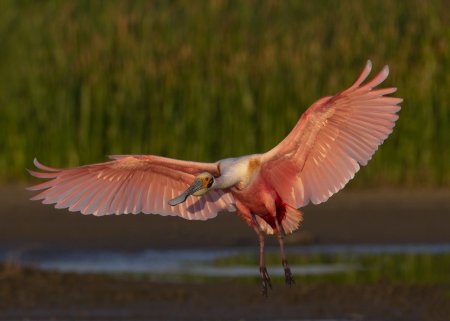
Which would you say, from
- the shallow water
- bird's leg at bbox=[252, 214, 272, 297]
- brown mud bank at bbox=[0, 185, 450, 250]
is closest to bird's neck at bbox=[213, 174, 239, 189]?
bird's leg at bbox=[252, 214, 272, 297]

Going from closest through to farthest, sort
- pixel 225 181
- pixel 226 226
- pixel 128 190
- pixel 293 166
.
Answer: pixel 225 181, pixel 293 166, pixel 128 190, pixel 226 226

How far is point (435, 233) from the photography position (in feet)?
52.4

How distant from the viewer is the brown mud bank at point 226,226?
15.6 meters

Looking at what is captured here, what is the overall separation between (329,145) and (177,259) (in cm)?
533

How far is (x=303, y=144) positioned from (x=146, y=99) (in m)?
10.0

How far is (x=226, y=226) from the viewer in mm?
16516

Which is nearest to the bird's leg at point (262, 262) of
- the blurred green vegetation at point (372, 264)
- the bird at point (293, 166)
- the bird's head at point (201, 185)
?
the bird at point (293, 166)

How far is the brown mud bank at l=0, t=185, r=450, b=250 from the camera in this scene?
15.6 metres

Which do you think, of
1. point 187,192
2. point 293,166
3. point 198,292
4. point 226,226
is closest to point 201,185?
point 187,192

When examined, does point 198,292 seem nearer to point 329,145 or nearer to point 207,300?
point 207,300

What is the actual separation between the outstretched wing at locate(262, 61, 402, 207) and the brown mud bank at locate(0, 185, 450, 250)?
5.77m

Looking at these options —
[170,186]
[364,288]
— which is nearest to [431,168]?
[364,288]

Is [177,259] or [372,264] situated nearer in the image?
[372,264]

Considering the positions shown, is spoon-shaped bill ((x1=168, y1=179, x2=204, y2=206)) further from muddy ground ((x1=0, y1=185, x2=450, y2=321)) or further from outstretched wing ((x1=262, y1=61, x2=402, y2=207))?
muddy ground ((x1=0, y1=185, x2=450, y2=321))
